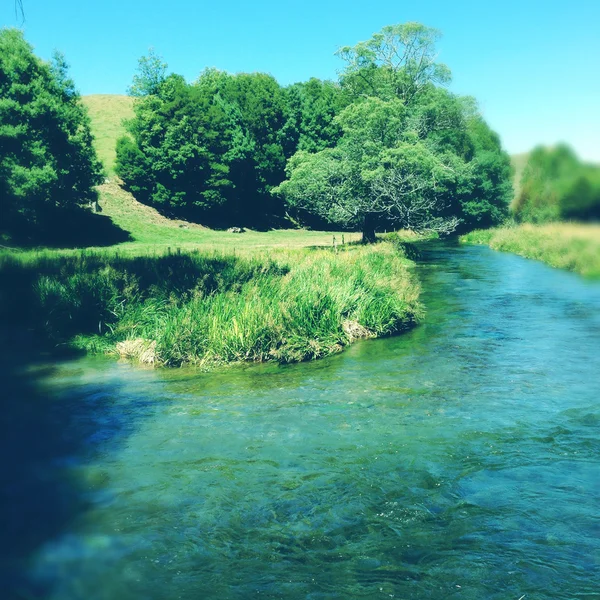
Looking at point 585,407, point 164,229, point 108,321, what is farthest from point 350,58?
point 585,407

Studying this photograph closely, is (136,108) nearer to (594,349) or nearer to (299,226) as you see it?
(299,226)

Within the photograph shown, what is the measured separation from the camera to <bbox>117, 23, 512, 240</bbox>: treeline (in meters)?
35.7

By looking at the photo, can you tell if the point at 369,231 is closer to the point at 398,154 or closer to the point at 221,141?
the point at 398,154

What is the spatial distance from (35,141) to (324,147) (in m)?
28.3

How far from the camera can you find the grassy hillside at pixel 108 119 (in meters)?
60.1

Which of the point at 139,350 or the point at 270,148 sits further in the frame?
the point at 270,148

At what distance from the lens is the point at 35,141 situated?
35.6 m

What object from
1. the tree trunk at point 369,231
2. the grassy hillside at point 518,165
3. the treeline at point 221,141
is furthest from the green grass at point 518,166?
the treeline at point 221,141

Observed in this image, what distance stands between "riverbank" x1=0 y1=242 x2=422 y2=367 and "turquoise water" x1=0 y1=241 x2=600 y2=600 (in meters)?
0.90

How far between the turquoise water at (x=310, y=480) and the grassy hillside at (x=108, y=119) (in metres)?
47.0

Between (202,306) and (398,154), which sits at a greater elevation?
(398,154)

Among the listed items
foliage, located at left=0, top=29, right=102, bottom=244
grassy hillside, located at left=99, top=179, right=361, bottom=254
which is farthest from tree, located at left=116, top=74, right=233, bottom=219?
foliage, located at left=0, top=29, right=102, bottom=244

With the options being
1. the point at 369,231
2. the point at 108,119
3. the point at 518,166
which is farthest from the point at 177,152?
the point at 518,166

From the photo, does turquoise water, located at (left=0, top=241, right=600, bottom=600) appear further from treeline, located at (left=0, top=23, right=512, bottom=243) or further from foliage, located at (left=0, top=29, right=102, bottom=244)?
foliage, located at (left=0, top=29, right=102, bottom=244)
